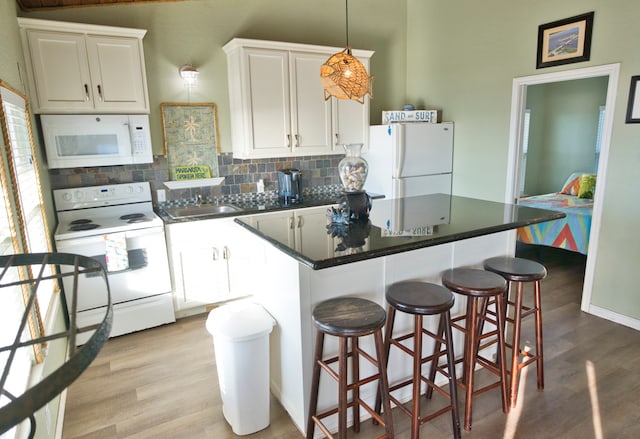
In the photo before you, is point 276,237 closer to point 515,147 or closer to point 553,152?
point 515,147

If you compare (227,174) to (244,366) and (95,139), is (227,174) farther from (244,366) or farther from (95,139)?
(244,366)

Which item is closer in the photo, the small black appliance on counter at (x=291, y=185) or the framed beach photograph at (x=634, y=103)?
the framed beach photograph at (x=634, y=103)

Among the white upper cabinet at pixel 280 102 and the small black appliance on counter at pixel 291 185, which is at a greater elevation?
the white upper cabinet at pixel 280 102

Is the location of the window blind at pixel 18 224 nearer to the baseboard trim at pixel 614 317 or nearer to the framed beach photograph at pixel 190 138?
the framed beach photograph at pixel 190 138

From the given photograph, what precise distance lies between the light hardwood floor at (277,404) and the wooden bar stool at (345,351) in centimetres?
33

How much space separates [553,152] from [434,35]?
3.16 meters

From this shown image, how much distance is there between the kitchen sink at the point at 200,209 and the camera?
12.5 ft

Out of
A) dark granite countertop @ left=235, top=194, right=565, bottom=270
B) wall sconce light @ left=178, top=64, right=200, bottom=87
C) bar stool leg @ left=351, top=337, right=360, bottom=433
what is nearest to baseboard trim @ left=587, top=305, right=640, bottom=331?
dark granite countertop @ left=235, top=194, right=565, bottom=270

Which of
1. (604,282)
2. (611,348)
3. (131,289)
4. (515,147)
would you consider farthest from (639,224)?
(131,289)

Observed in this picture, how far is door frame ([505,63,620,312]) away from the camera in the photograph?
122 inches

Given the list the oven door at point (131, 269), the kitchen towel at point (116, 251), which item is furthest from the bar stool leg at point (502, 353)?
the kitchen towel at point (116, 251)

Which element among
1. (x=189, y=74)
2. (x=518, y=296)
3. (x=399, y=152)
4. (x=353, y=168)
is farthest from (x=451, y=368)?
(x=189, y=74)

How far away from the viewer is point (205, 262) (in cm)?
351

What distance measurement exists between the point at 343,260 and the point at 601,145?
2.64 metres
